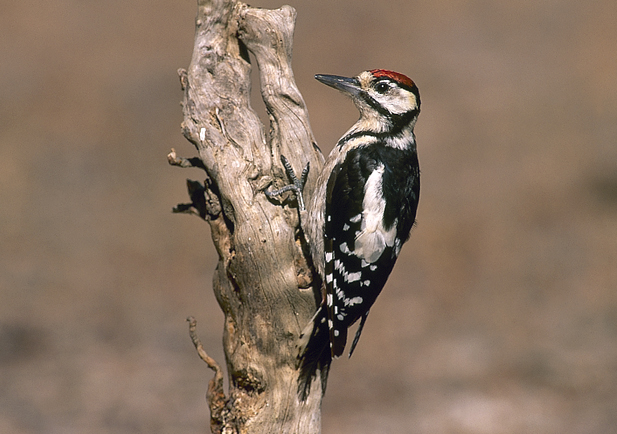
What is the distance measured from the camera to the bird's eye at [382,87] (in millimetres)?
3254

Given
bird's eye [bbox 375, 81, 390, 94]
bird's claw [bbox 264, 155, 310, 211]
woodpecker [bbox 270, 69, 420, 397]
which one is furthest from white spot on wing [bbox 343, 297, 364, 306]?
bird's eye [bbox 375, 81, 390, 94]

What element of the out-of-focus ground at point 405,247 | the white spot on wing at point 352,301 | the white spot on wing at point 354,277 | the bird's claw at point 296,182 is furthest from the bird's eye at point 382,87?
the out-of-focus ground at point 405,247

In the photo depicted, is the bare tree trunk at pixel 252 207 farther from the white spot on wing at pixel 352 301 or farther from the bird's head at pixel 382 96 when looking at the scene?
the bird's head at pixel 382 96

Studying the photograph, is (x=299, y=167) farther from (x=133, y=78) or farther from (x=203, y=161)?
(x=133, y=78)

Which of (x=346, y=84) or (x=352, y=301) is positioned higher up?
(x=346, y=84)

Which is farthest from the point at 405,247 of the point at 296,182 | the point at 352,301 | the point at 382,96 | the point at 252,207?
the point at 252,207

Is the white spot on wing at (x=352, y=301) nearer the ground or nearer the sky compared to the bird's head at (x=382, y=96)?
nearer the ground

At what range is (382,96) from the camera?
3.29m

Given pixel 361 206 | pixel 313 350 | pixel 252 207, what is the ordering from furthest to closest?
pixel 361 206 → pixel 313 350 → pixel 252 207

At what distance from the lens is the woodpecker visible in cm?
304

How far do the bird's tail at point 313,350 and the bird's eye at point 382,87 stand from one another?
1095 millimetres

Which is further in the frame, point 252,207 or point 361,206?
point 361,206

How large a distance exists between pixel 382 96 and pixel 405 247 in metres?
5.10

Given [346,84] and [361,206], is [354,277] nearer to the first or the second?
[361,206]
